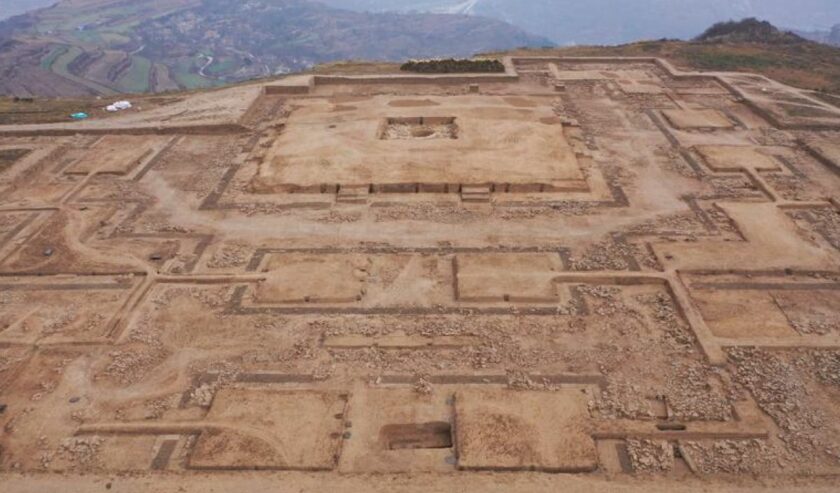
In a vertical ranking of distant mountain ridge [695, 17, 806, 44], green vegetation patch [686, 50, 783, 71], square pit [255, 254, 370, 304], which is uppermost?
distant mountain ridge [695, 17, 806, 44]

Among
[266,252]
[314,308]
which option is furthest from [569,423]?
[266,252]

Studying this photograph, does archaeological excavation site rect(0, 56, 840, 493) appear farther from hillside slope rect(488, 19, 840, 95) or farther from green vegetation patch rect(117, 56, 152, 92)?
green vegetation patch rect(117, 56, 152, 92)

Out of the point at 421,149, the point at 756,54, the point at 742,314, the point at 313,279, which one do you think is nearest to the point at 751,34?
the point at 756,54

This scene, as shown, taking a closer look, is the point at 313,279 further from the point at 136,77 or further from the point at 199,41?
the point at 199,41

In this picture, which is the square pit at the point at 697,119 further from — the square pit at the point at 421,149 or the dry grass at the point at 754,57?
the dry grass at the point at 754,57

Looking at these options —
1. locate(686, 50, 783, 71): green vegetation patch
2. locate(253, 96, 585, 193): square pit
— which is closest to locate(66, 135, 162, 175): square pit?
locate(253, 96, 585, 193): square pit

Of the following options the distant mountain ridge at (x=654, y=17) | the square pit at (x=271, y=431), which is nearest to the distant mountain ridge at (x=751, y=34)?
the square pit at (x=271, y=431)
